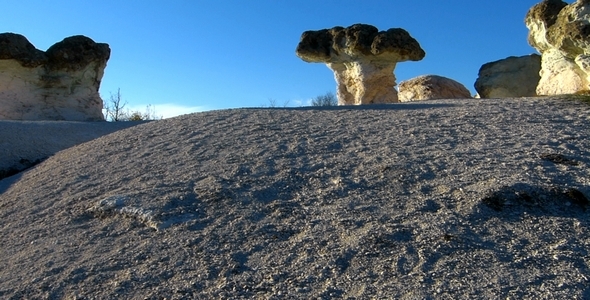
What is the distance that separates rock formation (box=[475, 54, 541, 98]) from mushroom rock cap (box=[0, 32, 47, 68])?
11.6 metres

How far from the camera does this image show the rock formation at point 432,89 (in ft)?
61.7

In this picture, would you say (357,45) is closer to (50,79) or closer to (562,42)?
(562,42)

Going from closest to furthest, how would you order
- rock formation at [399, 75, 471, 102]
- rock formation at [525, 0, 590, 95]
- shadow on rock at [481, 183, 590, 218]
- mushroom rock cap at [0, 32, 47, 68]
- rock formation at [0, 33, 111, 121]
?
1. shadow on rock at [481, 183, 590, 218]
2. rock formation at [525, 0, 590, 95]
3. mushroom rock cap at [0, 32, 47, 68]
4. rock formation at [0, 33, 111, 121]
5. rock formation at [399, 75, 471, 102]

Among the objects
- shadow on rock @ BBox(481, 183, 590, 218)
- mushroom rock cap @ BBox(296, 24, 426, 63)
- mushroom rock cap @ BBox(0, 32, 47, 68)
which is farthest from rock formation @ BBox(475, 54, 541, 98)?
shadow on rock @ BBox(481, 183, 590, 218)

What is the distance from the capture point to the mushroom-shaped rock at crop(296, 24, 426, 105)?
14438 mm

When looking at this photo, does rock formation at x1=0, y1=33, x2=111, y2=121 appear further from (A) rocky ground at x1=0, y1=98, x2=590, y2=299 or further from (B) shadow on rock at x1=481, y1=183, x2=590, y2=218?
(B) shadow on rock at x1=481, y1=183, x2=590, y2=218

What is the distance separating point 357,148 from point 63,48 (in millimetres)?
10885

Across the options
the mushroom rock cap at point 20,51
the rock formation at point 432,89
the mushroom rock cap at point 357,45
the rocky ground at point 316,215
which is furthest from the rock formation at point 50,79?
the rock formation at point 432,89

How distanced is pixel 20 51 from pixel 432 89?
38.6 feet

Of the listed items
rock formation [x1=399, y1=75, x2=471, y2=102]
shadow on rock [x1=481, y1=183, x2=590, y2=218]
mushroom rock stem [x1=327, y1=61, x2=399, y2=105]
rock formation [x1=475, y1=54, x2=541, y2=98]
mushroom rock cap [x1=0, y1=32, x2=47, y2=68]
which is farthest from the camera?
rock formation [x1=399, y1=75, x2=471, y2=102]

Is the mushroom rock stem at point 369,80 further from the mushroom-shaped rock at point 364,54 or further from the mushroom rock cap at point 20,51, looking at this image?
the mushroom rock cap at point 20,51

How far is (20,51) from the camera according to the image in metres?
14.2

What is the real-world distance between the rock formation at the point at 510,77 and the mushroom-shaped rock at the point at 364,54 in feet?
10.2

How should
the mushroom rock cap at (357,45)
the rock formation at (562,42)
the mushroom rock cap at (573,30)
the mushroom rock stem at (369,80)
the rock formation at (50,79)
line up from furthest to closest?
the mushroom rock stem at (369,80) < the mushroom rock cap at (357,45) < the rock formation at (50,79) < the rock formation at (562,42) < the mushroom rock cap at (573,30)
